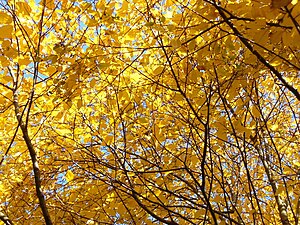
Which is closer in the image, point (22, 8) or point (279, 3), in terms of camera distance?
point (279, 3)

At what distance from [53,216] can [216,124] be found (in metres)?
1.50

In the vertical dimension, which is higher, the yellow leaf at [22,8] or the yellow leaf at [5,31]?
the yellow leaf at [22,8]

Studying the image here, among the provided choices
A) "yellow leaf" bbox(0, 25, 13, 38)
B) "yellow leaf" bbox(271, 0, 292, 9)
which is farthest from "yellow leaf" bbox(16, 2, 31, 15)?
"yellow leaf" bbox(271, 0, 292, 9)

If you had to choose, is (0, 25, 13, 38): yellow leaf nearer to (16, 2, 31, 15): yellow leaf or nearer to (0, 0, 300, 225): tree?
(0, 0, 300, 225): tree

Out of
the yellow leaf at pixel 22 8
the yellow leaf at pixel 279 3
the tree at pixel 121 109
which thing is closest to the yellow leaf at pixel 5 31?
the tree at pixel 121 109

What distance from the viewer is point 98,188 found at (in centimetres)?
265

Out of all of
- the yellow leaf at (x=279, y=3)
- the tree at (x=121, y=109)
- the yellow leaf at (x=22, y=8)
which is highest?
the yellow leaf at (x=22, y=8)

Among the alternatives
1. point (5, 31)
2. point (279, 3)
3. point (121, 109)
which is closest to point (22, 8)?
point (5, 31)

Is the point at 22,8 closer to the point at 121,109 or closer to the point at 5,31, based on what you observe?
the point at 5,31

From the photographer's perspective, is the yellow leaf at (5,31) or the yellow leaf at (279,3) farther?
the yellow leaf at (5,31)

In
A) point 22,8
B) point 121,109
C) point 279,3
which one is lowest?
point 279,3

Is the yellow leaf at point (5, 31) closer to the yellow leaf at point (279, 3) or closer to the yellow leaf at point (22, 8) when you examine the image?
the yellow leaf at point (22, 8)

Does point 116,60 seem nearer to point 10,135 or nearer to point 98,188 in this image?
point 98,188

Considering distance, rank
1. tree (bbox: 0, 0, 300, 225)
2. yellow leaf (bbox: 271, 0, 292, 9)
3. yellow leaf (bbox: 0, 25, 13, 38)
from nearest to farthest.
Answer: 1. yellow leaf (bbox: 271, 0, 292, 9)
2. yellow leaf (bbox: 0, 25, 13, 38)
3. tree (bbox: 0, 0, 300, 225)
